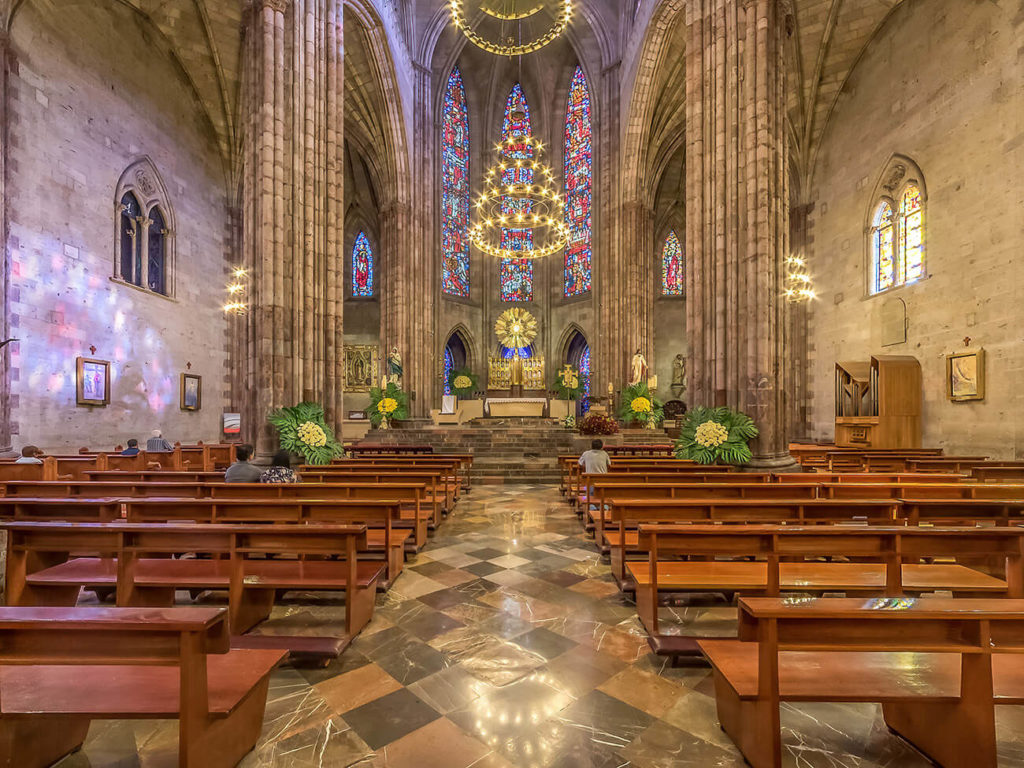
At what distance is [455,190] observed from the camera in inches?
1104

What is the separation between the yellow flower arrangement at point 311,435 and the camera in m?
9.33

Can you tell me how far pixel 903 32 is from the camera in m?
14.3

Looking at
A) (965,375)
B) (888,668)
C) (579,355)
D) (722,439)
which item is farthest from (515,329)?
(888,668)

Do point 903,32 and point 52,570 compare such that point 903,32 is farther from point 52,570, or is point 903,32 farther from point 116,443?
point 116,443

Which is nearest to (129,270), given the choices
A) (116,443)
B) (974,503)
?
(116,443)


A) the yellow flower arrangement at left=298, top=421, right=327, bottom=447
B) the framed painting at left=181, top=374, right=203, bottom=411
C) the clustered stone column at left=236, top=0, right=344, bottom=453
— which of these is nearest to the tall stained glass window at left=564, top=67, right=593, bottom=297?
the clustered stone column at left=236, top=0, right=344, bottom=453

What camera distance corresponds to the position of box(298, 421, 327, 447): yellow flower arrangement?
933 centimetres

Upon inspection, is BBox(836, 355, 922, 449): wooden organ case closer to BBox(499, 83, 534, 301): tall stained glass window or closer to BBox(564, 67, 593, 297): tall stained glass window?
BBox(564, 67, 593, 297): tall stained glass window

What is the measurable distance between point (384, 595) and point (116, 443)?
43.8 feet

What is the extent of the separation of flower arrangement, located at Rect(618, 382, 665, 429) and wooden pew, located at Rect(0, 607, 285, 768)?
1549 cm

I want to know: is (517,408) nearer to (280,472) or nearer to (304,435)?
(304,435)

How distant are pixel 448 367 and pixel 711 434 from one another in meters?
21.4

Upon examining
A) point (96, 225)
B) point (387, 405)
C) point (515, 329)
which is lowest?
point (387, 405)

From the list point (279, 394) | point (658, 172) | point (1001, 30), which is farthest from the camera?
point (658, 172)
